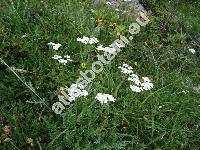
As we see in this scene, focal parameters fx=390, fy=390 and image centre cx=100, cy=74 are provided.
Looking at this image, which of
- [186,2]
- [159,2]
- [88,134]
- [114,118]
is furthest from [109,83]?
[186,2]

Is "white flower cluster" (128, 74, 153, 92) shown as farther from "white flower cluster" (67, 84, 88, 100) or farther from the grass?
"white flower cluster" (67, 84, 88, 100)

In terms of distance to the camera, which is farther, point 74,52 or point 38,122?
point 74,52

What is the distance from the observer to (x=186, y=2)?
1235 cm

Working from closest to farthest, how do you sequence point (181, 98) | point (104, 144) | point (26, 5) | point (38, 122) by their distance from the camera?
point (104, 144)
point (38, 122)
point (181, 98)
point (26, 5)

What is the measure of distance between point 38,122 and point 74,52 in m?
1.61

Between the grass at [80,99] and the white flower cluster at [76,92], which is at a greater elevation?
the white flower cluster at [76,92]

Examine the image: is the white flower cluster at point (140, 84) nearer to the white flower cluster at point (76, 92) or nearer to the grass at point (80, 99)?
the grass at point (80, 99)

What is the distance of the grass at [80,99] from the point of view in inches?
165

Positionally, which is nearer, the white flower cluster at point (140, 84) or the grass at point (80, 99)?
the grass at point (80, 99)

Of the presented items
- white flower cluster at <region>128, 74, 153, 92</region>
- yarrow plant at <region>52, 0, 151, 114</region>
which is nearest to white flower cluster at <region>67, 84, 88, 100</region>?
yarrow plant at <region>52, 0, 151, 114</region>

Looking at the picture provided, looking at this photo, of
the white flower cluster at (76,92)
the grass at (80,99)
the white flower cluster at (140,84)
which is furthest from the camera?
the white flower cluster at (140,84)

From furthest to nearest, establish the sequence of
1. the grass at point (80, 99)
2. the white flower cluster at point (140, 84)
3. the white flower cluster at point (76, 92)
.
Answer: the white flower cluster at point (140, 84) < the grass at point (80, 99) < the white flower cluster at point (76, 92)

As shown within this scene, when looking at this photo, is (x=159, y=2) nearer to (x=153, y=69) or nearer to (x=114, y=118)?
(x=153, y=69)

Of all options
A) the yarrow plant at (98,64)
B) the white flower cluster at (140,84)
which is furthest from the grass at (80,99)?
the white flower cluster at (140,84)
